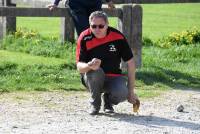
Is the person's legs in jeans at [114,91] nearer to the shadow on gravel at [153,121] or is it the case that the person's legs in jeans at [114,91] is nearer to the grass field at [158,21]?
the shadow on gravel at [153,121]

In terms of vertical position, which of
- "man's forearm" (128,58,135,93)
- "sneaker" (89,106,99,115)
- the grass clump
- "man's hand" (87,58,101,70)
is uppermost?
"man's hand" (87,58,101,70)

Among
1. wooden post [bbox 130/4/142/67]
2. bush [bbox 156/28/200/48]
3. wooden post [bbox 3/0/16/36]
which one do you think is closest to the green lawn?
bush [bbox 156/28/200/48]

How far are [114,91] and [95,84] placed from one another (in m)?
0.21

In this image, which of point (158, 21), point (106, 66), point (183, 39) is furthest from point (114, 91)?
point (158, 21)

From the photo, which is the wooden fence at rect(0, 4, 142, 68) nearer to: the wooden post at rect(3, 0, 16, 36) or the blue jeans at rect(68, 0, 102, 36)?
the blue jeans at rect(68, 0, 102, 36)

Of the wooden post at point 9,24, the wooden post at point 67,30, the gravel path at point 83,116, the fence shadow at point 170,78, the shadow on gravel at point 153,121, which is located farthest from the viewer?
the wooden post at point 9,24

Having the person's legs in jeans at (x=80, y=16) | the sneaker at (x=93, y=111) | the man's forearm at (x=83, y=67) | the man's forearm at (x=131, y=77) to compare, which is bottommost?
the sneaker at (x=93, y=111)

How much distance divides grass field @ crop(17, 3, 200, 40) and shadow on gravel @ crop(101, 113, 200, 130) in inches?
320

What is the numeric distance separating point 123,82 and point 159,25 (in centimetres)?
1163

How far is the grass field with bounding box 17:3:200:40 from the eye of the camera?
56.0 ft

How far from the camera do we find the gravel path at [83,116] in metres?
6.47

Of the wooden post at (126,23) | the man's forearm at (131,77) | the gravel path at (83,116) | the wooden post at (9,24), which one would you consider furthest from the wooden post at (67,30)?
the man's forearm at (131,77)

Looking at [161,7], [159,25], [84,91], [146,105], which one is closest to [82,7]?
[84,91]

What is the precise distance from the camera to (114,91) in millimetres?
7113
